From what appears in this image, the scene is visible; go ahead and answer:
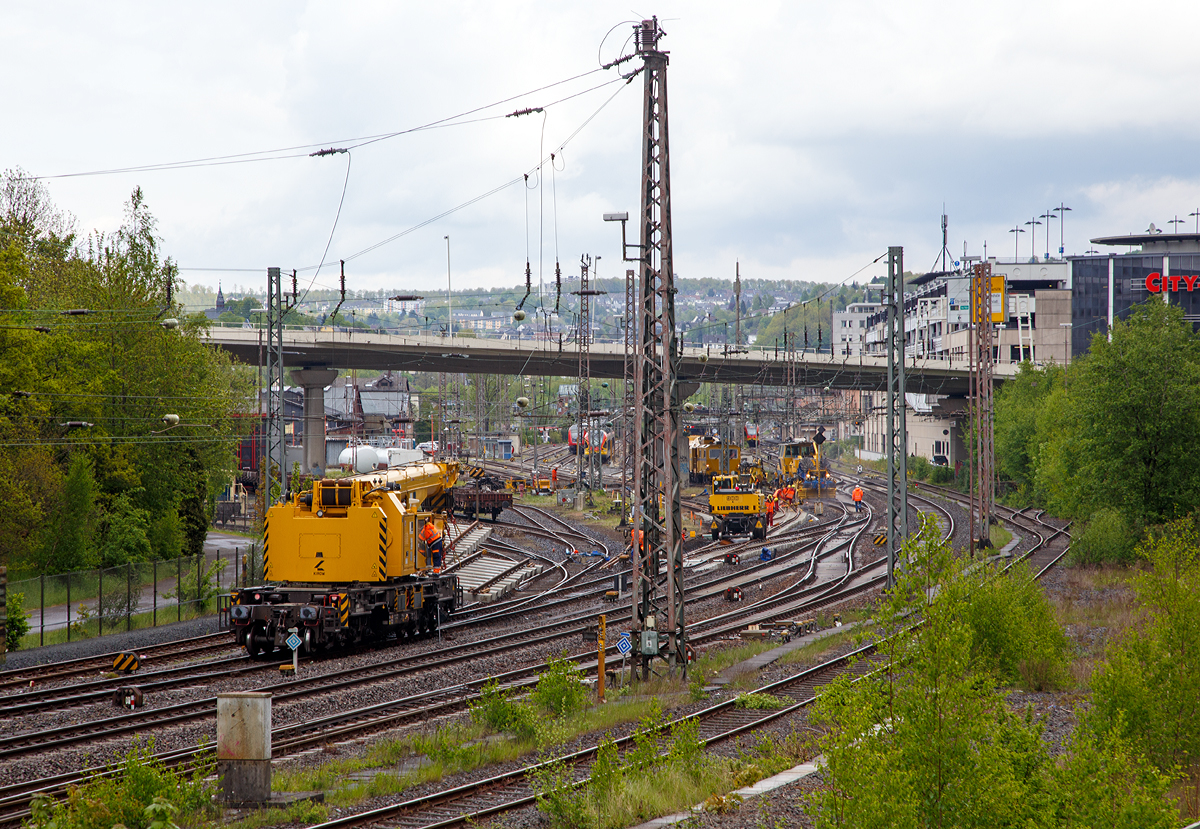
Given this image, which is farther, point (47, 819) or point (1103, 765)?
point (47, 819)

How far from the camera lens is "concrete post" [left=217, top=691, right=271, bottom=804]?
40.1 feet

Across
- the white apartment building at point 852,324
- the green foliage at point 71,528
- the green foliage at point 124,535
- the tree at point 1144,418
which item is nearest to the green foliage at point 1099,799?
the green foliage at point 71,528

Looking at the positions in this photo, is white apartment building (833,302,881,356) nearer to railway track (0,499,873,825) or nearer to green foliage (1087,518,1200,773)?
railway track (0,499,873,825)

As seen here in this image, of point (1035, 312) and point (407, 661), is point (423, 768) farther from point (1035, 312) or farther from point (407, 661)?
point (1035, 312)

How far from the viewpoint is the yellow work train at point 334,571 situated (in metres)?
22.4

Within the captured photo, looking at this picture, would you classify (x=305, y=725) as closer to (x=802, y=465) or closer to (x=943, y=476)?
(x=802, y=465)

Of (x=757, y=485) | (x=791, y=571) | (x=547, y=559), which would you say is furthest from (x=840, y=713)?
(x=757, y=485)

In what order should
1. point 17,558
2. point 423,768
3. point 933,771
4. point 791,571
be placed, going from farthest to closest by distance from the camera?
point 791,571, point 17,558, point 423,768, point 933,771

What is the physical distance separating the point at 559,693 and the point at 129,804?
7824 millimetres

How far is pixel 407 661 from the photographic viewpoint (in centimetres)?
2230

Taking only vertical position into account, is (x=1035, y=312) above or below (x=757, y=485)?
above

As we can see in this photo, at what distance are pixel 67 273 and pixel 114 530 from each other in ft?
37.9

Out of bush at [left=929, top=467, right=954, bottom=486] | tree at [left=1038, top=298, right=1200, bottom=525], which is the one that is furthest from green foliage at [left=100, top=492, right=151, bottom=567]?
bush at [left=929, top=467, right=954, bottom=486]

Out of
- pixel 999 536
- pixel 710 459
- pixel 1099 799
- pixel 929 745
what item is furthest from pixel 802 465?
pixel 929 745
